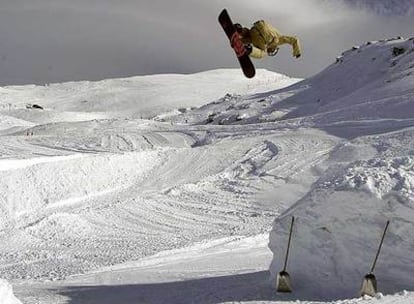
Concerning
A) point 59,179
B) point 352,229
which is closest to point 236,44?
point 352,229

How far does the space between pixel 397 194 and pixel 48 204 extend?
1471 cm

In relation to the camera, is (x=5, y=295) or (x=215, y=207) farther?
(x=215, y=207)

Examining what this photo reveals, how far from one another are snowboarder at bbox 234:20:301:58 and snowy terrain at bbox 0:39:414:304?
85.6 inches

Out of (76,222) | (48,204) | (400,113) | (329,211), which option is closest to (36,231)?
(76,222)

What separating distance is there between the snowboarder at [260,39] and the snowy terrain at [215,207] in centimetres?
217

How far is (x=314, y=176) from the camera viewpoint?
23.9m

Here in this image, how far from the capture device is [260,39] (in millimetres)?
9070

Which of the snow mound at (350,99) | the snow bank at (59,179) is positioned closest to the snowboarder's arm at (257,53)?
the snow bank at (59,179)

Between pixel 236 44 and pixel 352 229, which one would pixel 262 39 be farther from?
pixel 352 229

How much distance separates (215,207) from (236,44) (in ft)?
43.7

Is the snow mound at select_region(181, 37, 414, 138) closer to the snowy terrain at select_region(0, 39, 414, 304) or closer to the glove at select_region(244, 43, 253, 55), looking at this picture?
the snowy terrain at select_region(0, 39, 414, 304)

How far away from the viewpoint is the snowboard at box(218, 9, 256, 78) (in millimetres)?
9016

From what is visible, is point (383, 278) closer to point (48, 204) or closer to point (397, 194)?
point (397, 194)

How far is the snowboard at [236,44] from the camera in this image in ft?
29.6
